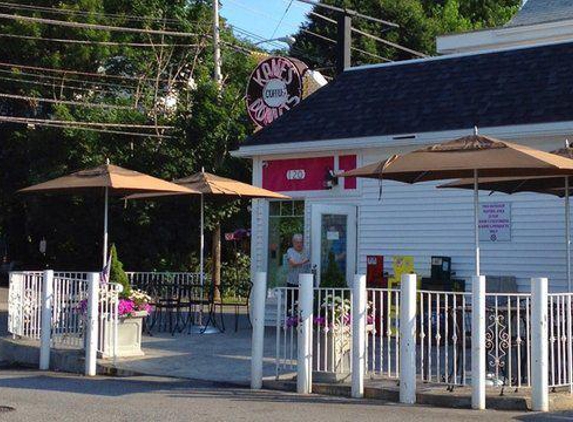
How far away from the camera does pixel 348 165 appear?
1677 centimetres

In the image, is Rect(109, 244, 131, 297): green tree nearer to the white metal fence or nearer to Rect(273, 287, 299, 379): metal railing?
the white metal fence

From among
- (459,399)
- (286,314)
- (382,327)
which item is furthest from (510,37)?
(459,399)

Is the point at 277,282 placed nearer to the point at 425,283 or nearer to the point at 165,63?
the point at 425,283

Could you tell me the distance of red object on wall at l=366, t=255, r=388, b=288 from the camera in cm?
1597

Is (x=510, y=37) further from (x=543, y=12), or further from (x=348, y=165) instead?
(x=348, y=165)

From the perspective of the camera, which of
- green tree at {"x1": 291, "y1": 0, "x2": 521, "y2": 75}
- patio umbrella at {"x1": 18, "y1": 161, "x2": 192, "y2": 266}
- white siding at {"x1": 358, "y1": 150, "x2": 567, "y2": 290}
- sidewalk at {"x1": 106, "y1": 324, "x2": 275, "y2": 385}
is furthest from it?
green tree at {"x1": 291, "y1": 0, "x2": 521, "y2": 75}

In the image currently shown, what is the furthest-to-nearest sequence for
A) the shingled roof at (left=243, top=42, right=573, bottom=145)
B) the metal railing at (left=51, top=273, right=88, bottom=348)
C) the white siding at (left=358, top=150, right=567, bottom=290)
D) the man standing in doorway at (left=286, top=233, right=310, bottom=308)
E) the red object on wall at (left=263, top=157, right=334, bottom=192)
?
the red object on wall at (left=263, top=157, right=334, bottom=192) → the man standing in doorway at (left=286, top=233, right=310, bottom=308) → the shingled roof at (left=243, top=42, right=573, bottom=145) → the white siding at (left=358, top=150, right=567, bottom=290) → the metal railing at (left=51, top=273, right=88, bottom=348)

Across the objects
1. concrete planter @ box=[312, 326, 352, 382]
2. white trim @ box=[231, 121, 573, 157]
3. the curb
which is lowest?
the curb

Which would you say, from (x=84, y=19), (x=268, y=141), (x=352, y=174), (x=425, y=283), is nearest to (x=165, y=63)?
(x=84, y=19)

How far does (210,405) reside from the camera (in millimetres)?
8984

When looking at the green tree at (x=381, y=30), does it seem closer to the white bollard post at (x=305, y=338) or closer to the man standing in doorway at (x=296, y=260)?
the man standing in doorway at (x=296, y=260)

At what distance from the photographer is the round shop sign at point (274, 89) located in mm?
19855

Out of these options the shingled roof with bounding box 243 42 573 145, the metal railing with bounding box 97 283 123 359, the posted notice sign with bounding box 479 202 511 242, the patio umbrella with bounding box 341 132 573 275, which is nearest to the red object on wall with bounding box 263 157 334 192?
the shingled roof with bounding box 243 42 573 145

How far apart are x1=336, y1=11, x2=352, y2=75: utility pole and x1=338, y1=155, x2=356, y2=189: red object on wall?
345 centimetres
